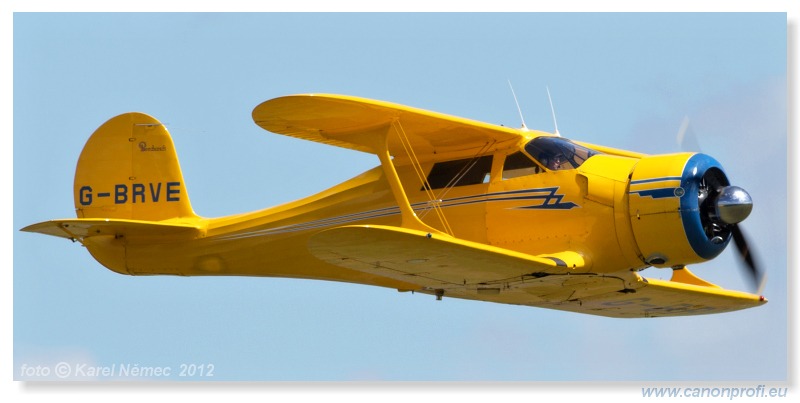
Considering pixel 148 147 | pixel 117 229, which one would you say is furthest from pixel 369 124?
pixel 148 147

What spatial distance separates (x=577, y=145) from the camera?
15.3 metres

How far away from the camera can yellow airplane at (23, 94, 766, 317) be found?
46.8ft

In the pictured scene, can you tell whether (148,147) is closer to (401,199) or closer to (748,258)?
(401,199)

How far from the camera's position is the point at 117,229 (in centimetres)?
1711

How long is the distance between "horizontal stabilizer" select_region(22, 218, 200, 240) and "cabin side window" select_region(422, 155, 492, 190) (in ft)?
11.0

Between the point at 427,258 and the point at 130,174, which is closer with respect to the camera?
the point at 427,258

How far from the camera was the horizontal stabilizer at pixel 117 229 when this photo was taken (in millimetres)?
16403

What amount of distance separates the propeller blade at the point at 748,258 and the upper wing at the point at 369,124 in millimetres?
2899

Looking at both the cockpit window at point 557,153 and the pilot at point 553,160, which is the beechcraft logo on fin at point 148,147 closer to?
the cockpit window at point 557,153

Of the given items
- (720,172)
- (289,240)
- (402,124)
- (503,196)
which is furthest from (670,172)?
(289,240)

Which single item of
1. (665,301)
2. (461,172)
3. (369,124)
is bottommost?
(665,301)

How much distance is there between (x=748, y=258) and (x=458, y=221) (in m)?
3.53

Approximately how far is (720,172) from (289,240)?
510cm

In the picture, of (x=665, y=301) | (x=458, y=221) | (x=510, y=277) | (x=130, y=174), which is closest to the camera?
(x=510, y=277)
